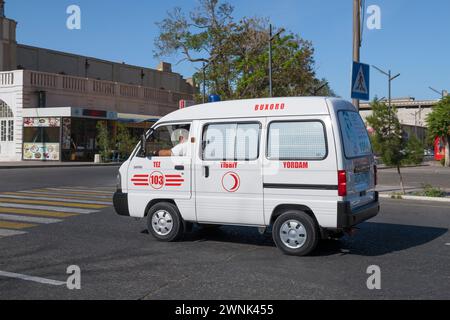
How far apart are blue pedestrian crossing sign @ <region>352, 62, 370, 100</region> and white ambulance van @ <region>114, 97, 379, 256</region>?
5503 millimetres

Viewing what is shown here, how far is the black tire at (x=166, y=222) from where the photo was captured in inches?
334

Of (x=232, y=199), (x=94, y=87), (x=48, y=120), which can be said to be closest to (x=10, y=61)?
(x=94, y=87)

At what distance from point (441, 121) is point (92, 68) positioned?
38.2 m

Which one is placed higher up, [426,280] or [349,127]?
[349,127]

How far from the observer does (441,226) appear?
10266mm

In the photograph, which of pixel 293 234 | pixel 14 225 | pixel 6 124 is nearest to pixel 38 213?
pixel 14 225

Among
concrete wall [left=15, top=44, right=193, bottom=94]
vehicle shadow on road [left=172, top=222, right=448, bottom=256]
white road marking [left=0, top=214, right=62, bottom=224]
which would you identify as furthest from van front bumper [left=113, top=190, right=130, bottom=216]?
concrete wall [left=15, top=44, right=193, bottom=94]

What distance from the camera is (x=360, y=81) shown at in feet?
45.1

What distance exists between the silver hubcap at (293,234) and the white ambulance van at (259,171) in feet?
0.05

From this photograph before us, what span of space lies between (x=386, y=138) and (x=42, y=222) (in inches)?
407

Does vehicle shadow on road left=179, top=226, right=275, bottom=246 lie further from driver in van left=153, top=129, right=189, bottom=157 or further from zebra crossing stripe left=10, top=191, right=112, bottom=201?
zebra crossing stripe left=10, top=191, right=112, bottom=201

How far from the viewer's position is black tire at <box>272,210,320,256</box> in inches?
290

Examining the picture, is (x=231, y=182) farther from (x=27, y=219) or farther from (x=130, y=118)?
(x=130, y=118)
